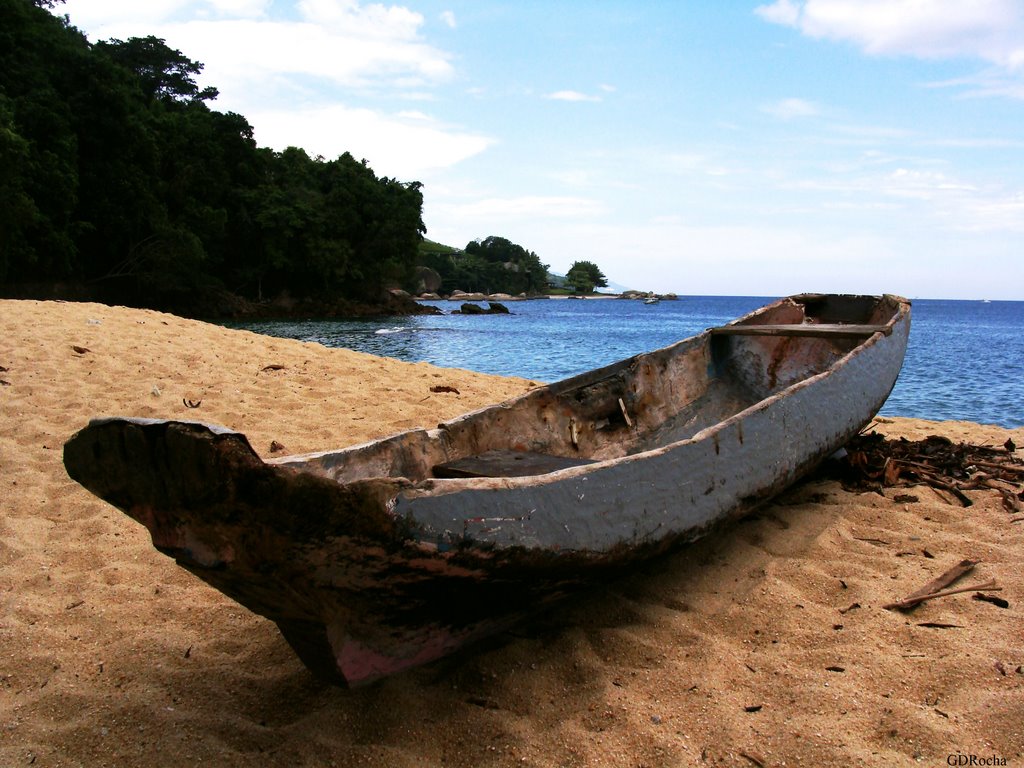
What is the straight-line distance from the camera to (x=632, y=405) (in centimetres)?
472

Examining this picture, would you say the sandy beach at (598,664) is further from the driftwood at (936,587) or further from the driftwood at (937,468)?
the driftwood at (937,468)

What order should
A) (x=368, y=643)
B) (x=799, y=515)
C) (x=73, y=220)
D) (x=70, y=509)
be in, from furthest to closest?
(x=73, y=220) → (x=799, y=515) → (x=70, y=509) → (x=368, y=643)

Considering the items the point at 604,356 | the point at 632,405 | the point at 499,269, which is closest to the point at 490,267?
the point at 499,269

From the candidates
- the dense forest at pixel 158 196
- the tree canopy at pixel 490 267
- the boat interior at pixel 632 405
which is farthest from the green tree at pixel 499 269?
the boat interior at pixel 632 405

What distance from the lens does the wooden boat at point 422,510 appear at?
175 centimetres

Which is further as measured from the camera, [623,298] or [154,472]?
[623,298]

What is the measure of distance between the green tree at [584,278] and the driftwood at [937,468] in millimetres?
115002

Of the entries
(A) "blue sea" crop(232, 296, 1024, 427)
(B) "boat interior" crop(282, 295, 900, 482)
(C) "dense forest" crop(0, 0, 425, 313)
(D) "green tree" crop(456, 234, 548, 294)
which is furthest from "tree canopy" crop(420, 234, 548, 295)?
(B) "boat interior" crop(282, 295, 900, 482)

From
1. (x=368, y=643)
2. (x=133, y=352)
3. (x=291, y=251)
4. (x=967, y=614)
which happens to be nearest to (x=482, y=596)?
(x=368, y=643)

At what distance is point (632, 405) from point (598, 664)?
95.8 inches

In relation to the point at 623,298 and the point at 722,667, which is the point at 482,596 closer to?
the point at 722,667

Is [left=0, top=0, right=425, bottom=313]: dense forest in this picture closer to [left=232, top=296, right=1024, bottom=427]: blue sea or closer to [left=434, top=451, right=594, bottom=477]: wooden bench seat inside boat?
[left=232, top=296, right=1024, bottom=427]: blue sea

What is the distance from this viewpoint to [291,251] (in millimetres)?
38344

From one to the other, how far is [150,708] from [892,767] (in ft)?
7.16
